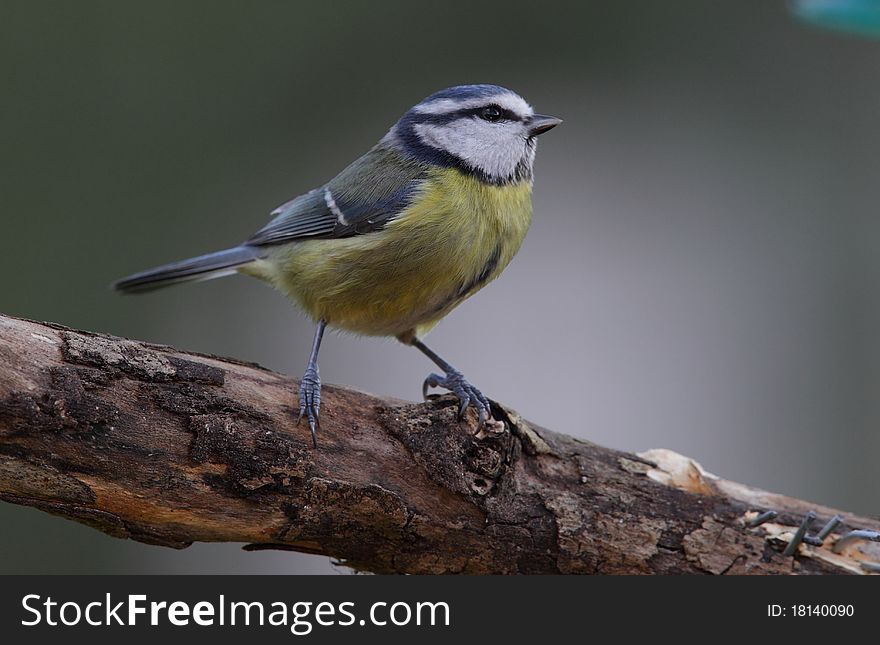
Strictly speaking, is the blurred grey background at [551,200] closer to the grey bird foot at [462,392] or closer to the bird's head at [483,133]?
Result: the grey bird foot at [462,392]

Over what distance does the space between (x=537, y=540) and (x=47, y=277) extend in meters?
2.52

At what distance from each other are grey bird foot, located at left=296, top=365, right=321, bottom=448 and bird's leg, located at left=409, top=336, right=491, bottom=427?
0.26m

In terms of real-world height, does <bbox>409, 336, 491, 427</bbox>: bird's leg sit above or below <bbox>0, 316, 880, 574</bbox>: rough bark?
above

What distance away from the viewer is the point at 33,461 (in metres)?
1.36

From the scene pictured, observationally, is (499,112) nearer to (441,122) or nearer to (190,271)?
(441,122)

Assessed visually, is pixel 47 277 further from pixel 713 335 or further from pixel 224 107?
pixel 713 335

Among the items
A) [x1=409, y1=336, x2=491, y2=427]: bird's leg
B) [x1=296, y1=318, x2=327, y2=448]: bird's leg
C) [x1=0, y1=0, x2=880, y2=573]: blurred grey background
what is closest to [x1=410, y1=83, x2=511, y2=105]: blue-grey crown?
[x1=409, y1=336, x2=491, y2=427]: bird's leg

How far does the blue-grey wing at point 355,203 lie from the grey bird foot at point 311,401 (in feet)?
1.51

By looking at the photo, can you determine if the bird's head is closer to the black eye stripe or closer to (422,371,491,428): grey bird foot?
the black eye stripe

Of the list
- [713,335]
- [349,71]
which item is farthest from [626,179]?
[349,71]

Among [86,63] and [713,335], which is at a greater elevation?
[86,63]

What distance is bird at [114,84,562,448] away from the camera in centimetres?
197

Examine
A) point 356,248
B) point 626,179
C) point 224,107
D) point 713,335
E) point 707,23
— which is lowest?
point 356,248

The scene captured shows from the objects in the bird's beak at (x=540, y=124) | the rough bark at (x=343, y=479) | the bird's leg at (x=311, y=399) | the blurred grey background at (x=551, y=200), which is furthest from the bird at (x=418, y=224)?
the blurred grey background at (x=551, y=200)
